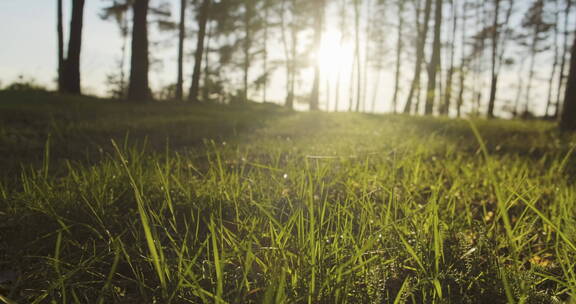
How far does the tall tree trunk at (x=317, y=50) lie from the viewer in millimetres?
21047

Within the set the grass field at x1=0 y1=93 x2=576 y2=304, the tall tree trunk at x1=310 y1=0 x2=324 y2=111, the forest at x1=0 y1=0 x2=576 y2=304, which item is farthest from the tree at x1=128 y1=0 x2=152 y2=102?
the tall tree trunk at x1=310 y1=0 x2=324 y2=111

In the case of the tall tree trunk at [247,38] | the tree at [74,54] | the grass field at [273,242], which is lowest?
the grass field at [273,242]

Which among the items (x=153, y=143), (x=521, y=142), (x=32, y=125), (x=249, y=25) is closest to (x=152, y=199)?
(x=153, y=143)

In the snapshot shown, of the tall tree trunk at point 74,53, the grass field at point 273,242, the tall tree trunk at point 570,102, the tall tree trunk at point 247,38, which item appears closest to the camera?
the grass field at point 273,242

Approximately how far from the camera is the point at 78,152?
344 centimetres

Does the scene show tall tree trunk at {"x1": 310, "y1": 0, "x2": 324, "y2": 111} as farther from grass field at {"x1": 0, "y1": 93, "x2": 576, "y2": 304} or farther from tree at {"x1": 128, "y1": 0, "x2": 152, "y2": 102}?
grass field at {"x1": 0, "y1": 93, "x2": 576, "y2": 304}

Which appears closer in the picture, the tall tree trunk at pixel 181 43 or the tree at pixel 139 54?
the tree at pixel 139 54

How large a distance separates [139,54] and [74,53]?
179 cm

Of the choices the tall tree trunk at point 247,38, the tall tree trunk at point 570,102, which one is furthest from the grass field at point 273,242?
the tall tree trunk at point 247,38

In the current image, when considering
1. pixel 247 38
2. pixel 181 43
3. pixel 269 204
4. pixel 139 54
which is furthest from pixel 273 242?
pixel 247 38

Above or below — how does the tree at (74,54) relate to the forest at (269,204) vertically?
above

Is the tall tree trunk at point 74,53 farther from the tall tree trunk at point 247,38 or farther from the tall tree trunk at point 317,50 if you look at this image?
the tall tree trunk at point 317,50

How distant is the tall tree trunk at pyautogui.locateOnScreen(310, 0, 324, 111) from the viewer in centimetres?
2105

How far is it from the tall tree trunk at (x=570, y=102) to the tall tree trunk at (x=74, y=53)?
36.9 ft
